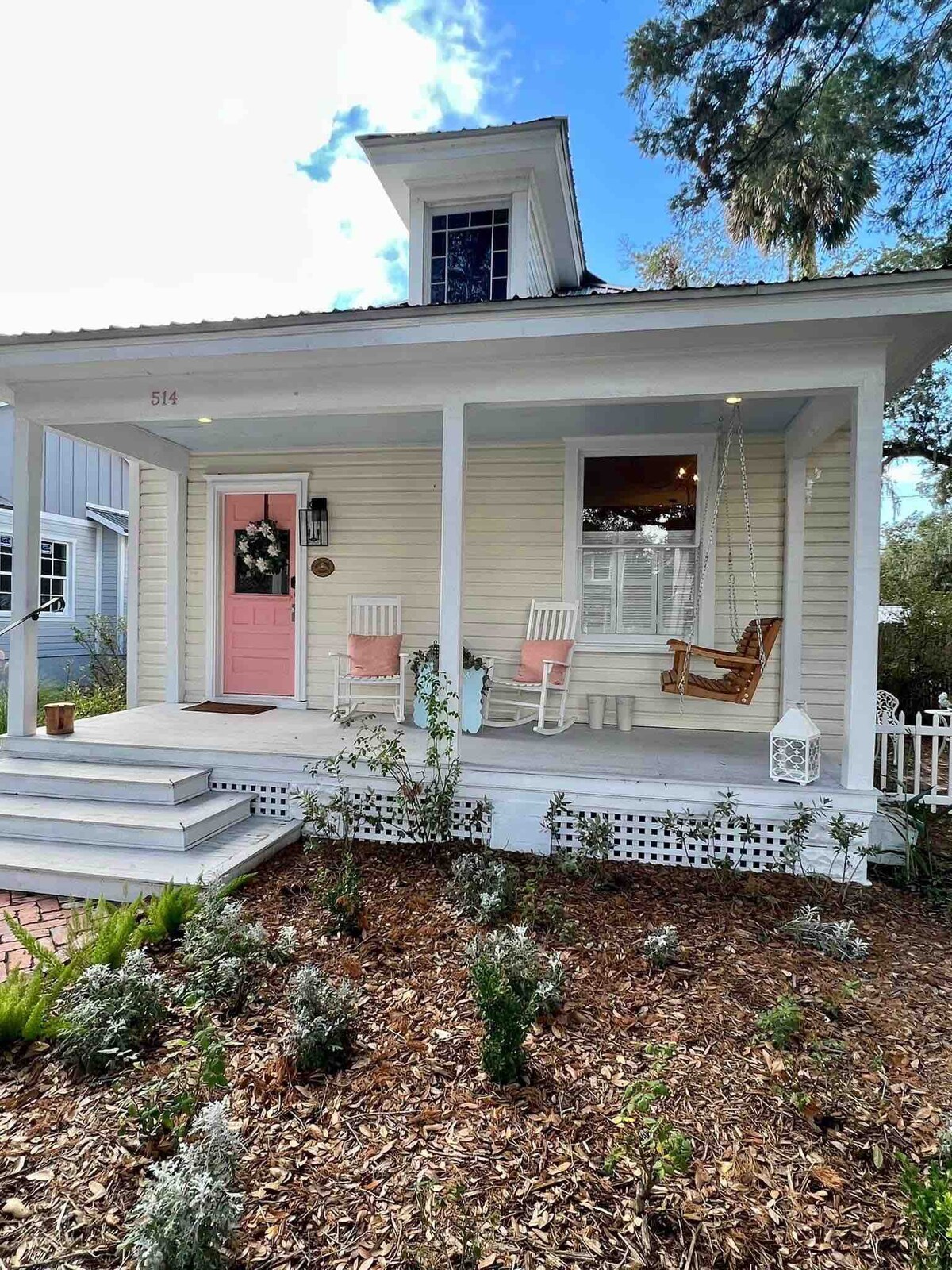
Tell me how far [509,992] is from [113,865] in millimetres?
2335

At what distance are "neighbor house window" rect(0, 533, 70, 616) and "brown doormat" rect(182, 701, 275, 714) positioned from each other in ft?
18.6

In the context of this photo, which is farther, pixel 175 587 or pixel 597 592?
pixel 175 587

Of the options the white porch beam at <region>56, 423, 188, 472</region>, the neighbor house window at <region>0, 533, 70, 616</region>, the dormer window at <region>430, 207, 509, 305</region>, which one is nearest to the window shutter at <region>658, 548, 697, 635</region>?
the dormer window at <region>430, 207, 509, 305</region>

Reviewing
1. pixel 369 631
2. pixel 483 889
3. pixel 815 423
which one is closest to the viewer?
pixel 483 889

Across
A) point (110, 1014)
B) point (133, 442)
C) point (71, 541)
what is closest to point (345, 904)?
point (110, 1014)

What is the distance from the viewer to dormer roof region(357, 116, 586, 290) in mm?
5238

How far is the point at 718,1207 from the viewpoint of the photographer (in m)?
1.60

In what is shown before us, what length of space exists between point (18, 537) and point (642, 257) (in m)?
11.6

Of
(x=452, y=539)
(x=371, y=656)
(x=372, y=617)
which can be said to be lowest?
(x=371, y=656)

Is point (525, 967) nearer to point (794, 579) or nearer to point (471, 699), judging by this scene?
point (471, 699)

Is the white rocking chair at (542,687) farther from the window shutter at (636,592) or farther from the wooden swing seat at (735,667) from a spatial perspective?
the wooden swing seat at (735,667)

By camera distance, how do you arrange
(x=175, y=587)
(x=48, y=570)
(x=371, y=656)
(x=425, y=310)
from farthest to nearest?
(x=48, y=570), (x=175, y=587), (x=371, y=656), (x=425, y=310)

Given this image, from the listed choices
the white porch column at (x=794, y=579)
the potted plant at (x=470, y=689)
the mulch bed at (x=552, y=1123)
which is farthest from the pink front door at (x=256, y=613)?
the white porch column at (x=794, y=579)

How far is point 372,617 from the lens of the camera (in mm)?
6168
